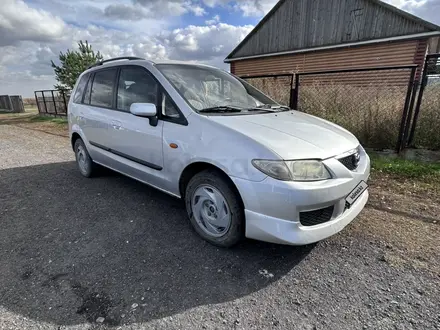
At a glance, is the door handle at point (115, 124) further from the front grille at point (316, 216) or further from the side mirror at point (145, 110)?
the front grille at point (316, 216)

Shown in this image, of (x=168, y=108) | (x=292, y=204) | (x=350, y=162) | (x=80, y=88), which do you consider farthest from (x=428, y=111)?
(x=80, y=88)

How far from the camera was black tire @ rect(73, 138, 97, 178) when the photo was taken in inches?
169

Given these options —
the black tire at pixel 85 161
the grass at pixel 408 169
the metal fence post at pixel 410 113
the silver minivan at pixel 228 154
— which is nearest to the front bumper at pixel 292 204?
the silver minivan at pixel 228 154

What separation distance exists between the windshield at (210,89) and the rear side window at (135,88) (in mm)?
212

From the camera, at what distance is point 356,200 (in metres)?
2.34

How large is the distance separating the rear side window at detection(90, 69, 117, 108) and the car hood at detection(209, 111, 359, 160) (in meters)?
1.90

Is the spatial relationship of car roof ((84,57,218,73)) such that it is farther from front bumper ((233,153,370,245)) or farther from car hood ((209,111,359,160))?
front bumper ((233,153,370,245))

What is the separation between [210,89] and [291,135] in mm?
1213

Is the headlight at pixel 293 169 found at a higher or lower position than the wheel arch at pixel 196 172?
higher

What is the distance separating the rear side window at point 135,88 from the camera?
2902 mm

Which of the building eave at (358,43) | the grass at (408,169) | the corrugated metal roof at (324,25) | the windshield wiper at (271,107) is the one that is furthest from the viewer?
the corrugated metal roof at (324,25)

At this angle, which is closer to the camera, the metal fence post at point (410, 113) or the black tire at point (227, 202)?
the black tire at point (227, 202)

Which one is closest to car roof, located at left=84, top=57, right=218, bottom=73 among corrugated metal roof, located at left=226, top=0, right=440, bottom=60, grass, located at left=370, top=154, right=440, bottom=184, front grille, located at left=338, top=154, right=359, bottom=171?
front grille, located at left=338, top=154, right=359, bottom=171

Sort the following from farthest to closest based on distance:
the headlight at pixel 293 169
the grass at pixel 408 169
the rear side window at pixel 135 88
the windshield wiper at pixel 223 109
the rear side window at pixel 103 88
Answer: the grass at pixel 408 169
the rear side window at pixel 103 88
the rear side window at pixel 135 88
the windshield wiper at pixel 223 109
the headlight at pixel 293 169
